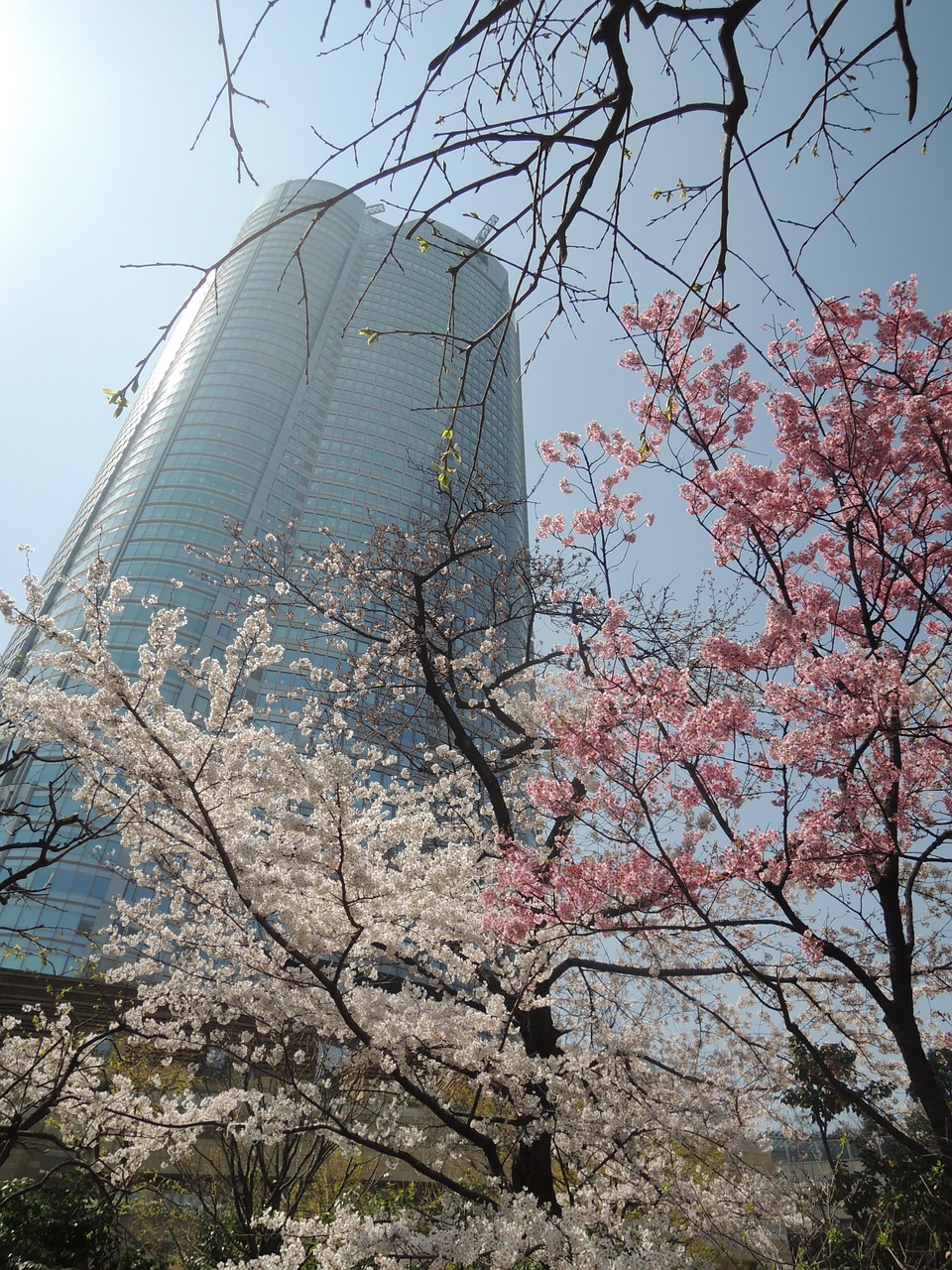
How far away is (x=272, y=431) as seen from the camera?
57344mm

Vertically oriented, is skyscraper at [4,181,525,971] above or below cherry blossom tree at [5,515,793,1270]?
above

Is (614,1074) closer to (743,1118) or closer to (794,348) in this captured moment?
(743,1118)

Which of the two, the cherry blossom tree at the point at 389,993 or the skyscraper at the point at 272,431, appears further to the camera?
the skyscraper at the point at 272,431

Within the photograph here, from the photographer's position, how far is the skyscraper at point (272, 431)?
46875mm

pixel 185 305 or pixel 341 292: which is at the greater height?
pixel 341 292

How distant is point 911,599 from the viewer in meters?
4.93

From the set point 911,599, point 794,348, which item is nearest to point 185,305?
point 794,348

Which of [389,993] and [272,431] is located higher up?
[272,431]

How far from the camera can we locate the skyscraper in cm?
4688

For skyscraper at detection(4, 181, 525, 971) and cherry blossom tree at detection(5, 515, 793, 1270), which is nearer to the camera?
cherry blossom tree at detection(5, 515, 793, 1270)

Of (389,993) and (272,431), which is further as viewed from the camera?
(272,431)

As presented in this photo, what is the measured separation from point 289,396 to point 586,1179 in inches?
2472

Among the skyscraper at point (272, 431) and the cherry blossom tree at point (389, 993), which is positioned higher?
the skyscraper at point (272, 431)

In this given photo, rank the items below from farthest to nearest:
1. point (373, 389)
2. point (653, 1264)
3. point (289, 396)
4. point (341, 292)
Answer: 1. point (341, 292)
2. point (373, 389)
3. point (289, 396)
4. point (653, 1264)
